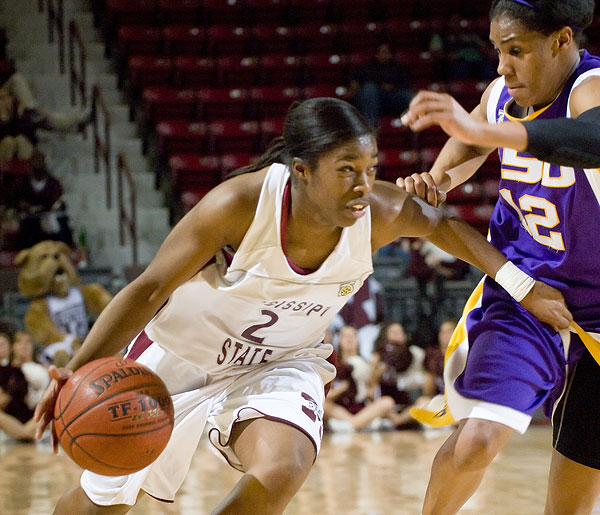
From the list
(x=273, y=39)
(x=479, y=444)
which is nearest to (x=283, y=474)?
(x=479, y=444)

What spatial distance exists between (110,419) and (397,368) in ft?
18.5

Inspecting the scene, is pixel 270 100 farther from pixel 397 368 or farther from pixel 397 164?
pixel 397 368

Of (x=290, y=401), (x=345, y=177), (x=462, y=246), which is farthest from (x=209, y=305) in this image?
(x=462, y=246)

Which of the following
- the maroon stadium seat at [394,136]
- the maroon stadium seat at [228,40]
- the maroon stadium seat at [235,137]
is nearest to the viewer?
the maroon stadium seat at [235,137]

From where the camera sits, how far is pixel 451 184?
11.0 feet

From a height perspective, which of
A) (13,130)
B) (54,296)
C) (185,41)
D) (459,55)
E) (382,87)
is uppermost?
(185,41)

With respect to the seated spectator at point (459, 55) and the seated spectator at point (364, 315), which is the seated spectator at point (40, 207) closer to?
the seated spectator at point (364, 315)

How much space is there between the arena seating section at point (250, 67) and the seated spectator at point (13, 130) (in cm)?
145

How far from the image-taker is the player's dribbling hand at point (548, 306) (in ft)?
9.48

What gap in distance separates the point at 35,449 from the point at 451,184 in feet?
15.8

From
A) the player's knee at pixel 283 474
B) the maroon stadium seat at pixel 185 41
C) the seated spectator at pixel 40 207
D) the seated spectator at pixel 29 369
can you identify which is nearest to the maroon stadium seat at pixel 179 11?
the maroon stadium seat at pixel 185 41

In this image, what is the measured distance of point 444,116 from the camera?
7.76 feet

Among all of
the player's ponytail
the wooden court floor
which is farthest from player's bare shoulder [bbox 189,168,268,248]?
the wooden court floor

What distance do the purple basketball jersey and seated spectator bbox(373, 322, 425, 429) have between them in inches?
195
